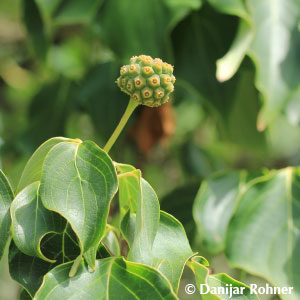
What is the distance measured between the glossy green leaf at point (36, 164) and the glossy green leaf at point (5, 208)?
0.03 m

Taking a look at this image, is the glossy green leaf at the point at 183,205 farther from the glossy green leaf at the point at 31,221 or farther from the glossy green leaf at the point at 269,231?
the glossy green leaf at the point at 31,221

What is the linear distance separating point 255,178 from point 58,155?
1.74ft

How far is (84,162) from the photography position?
1.85ft

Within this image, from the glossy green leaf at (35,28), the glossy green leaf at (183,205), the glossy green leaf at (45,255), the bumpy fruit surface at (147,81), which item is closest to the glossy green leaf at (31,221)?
the glossy green leaf at (45,255)

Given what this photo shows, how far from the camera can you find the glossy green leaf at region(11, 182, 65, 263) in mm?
538

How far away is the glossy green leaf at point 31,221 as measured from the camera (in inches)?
21.2

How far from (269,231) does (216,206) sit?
115 millimetres

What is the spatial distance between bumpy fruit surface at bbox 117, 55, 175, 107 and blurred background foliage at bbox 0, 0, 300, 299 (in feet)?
0.84

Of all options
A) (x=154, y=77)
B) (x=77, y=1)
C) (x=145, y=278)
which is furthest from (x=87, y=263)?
(x=77, y=1)

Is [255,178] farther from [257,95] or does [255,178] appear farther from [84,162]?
[84,162]

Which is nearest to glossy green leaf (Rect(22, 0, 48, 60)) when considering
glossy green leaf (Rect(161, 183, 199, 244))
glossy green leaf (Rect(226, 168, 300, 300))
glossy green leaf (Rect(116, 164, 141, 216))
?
glossy green leaf (Rect(161, 183, 199, 244))

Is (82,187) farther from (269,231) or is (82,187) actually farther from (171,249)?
(269,231)

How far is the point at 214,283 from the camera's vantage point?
581mm

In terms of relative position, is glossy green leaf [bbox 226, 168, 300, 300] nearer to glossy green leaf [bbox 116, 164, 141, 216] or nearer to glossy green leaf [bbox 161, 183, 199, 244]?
glossy green leaf [bbox 161, 183, 199, 244]
